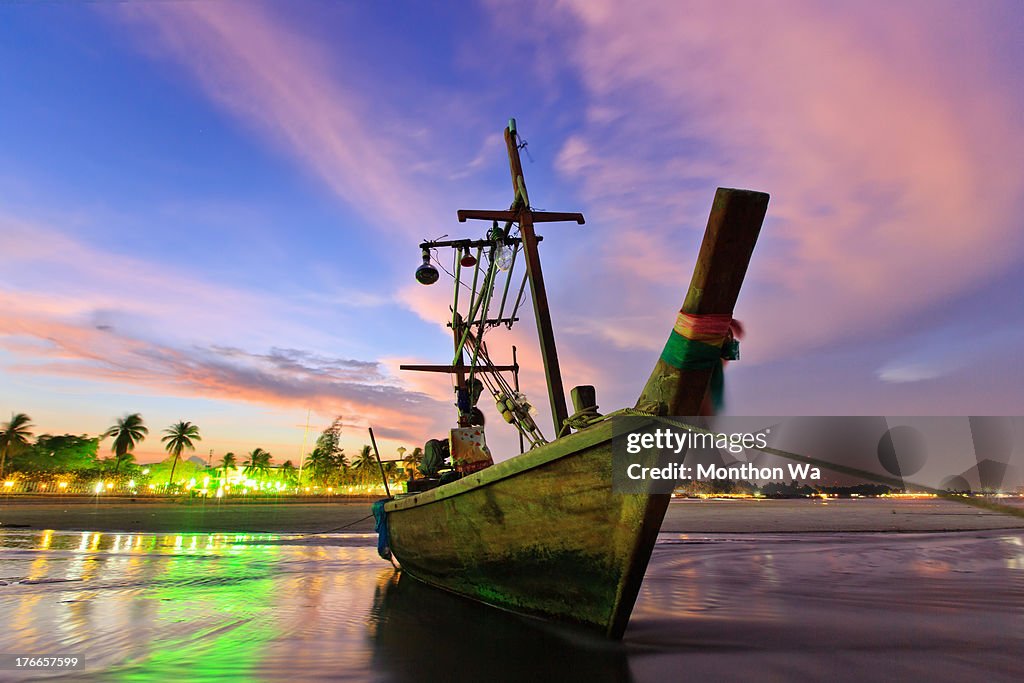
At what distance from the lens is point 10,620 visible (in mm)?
5473

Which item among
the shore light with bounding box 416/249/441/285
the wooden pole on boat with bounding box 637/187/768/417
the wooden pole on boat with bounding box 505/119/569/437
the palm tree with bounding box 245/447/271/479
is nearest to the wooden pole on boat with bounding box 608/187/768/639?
the wooden pole on boat with bounding box 637/187/768/417

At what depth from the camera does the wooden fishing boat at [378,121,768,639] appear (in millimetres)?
3580

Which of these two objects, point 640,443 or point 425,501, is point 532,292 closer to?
point 425,501

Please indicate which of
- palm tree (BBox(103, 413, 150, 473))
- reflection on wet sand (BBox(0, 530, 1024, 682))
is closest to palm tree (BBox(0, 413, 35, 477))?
palm tree (BBox(103, 413, 150, 473))

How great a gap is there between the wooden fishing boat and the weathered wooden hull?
0.01m

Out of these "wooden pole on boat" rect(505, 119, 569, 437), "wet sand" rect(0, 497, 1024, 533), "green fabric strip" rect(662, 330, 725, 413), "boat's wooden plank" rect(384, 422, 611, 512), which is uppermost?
"wooden pole on boat" rect(505, 119, 569, 437)

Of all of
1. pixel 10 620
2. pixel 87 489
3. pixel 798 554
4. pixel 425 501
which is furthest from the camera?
pixel 87 489

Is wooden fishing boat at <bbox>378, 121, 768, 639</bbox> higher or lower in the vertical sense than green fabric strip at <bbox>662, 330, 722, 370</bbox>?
lower

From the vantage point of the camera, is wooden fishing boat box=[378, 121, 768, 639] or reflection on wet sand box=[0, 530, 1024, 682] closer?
wooden fishing boat box=[378, 121, 768, 639]

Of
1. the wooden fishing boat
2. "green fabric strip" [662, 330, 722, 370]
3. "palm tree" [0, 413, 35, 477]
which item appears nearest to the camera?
the wooden fishing boat

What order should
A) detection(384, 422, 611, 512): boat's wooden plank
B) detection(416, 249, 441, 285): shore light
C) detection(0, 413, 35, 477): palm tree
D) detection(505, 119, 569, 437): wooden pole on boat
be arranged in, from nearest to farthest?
detection(384, 422, 611, 512): boat's wooden plank < detection(505, 119, 569, 437): wooden pole on boat < detection(416, 249, 441, 285): shore light < detection(0, 413, 35, 477): palm tree

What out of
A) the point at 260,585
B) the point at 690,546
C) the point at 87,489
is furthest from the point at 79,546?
the point at 87,489

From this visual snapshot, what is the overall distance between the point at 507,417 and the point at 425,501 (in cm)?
219

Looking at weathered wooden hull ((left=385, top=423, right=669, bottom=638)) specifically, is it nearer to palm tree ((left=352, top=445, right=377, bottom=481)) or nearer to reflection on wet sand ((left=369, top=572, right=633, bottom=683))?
reflection on wet sand ((left=369, top=572, right=633, bottom=683))
